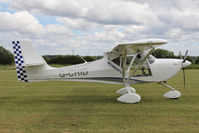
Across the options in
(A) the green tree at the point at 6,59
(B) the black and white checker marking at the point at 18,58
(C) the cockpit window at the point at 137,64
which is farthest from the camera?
(A) the green tree at the point at 6,59

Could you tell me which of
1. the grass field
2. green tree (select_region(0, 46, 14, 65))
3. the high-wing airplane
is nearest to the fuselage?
the high-wing airplane

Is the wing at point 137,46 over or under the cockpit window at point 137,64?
over

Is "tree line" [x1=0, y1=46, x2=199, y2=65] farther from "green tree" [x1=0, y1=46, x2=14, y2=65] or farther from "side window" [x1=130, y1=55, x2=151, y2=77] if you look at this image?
"side window" [x1=130, y1=55, x2=151, y2=77]

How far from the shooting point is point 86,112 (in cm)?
668

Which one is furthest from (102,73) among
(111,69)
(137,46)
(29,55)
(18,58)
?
(18,58)

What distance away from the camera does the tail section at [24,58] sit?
328 inches

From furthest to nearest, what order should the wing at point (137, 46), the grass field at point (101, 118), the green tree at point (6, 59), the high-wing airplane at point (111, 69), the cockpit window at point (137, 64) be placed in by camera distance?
the green tree at point (6, 59)
the cockpit window at point (137, 64)
the high-wing airplane at point (111, 69)
the wing at point (137, 46)
the grass field at point (101, 118)

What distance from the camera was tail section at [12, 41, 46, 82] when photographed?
8336mm

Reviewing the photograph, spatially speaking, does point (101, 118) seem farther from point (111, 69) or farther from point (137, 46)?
point (111, 69)

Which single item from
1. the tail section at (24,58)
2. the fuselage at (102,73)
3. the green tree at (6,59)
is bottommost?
the fuselage at (102,73)

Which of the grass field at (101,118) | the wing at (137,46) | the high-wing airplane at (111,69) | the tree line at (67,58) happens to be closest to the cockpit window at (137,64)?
the high-wing airplane at (111,69)

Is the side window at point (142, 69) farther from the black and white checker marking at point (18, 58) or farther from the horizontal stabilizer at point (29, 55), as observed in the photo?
the black and white checker marking at point (18, 58)

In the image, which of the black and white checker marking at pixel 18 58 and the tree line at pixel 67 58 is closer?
the black and white checker marking at pixel 18 58

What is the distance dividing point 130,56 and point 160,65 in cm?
128
